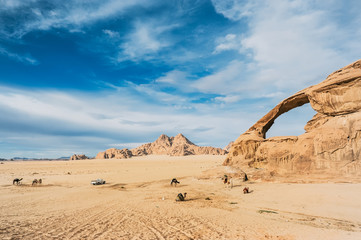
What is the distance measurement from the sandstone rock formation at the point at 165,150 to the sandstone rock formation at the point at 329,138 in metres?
104

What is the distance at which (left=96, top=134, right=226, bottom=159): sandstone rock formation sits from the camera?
13588cm

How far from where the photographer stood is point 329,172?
18766mm

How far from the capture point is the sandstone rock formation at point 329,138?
60.0 ft

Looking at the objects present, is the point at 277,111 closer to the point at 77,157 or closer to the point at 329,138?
the point at 329,138

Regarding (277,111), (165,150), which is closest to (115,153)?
(165,150)

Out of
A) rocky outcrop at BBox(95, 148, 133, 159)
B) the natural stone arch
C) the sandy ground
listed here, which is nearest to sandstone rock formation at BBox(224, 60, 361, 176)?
the natural stone arch

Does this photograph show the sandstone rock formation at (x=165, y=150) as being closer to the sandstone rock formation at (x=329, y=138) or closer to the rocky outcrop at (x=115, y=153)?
the rocky outcrop at (x=115, y=153)

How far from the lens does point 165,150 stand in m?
148

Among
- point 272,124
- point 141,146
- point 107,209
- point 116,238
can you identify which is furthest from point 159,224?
point 141,146

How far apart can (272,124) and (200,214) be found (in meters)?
24.3

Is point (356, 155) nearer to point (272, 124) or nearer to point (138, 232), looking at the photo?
point (272, 124)

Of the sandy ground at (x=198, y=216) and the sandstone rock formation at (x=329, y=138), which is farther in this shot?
the sandstone rock formation at (x=329, y=138)

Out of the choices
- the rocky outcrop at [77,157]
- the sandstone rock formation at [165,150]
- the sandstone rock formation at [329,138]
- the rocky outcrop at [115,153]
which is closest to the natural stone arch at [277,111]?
the sandstone rock formation at [329,138]

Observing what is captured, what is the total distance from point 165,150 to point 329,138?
13256cm
